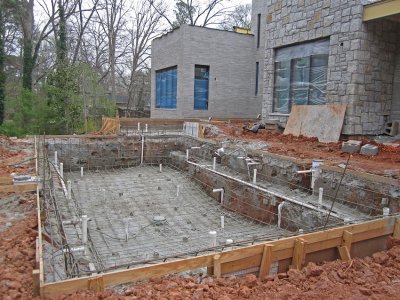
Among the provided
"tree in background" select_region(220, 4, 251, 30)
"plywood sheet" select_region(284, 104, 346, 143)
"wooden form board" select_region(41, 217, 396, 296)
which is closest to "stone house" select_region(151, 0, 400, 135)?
"plywood sheet" select_region(284, 104, 346, 143)

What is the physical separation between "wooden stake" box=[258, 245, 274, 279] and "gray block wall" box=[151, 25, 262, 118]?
49.7 ft

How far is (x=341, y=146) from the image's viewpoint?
9.52m

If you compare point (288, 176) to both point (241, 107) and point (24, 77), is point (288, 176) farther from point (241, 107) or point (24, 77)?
point (24, 77)

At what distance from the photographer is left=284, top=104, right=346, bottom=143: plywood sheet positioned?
33.3ft

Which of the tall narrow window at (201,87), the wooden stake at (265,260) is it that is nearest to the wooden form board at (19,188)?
the wooden stake at (265,260)

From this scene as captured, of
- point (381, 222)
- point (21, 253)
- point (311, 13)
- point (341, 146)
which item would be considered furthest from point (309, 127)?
point (21, 253)

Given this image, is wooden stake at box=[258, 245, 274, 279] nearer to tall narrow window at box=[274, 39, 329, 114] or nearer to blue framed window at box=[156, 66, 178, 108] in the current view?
tall narrow window at box=[274, 39, 329, 114]

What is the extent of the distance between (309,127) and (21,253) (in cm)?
882

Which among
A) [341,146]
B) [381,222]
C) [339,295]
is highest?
[341,146]

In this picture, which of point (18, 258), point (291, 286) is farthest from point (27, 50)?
point (291, 286)

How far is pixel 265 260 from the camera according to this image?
4.02m

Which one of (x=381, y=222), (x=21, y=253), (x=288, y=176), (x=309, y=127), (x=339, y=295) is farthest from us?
(x=309, y=127)

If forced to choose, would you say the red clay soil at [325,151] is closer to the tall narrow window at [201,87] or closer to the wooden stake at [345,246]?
the wooden stake at [345,246]

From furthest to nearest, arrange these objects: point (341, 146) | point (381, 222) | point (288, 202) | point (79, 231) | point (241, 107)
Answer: point (241, 107) → point (341, 146) → point (288, 202) → point (79, 231) → point (381, 222)
